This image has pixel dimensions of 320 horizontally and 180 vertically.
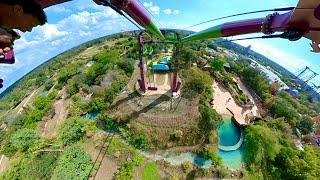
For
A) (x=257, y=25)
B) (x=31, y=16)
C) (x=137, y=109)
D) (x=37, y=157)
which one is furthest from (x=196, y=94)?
(x=31, y=16)

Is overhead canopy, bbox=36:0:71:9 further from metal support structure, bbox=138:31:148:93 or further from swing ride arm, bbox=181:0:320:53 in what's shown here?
metal support structure, bbox=138:31:148:93

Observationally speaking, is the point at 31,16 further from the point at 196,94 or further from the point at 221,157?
the point at 196,94

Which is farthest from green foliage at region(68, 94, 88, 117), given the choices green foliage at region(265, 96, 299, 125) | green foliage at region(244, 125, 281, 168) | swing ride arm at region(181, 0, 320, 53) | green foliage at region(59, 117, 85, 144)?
swing ride arm at region(181, 0, 320, 53)

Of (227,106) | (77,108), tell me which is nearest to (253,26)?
(227,106)

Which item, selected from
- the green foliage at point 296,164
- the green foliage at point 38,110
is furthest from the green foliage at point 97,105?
the green foliage at point 296,164

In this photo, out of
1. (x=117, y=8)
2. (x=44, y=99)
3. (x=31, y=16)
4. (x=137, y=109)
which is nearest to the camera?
(x=31, y=16)

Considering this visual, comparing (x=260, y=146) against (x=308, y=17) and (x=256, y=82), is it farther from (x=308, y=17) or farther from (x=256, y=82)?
(x=308, y=17)

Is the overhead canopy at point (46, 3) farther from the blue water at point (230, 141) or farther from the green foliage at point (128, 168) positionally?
the blue water at point (230, 141)
